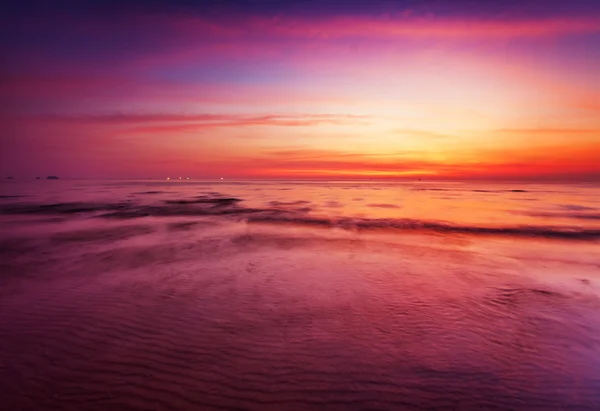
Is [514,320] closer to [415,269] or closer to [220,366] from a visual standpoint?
[415,269]

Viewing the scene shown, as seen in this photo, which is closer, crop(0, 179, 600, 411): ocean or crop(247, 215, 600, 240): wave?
crop(0, 179, 600, 411): ocean

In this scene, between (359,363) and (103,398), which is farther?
(359,363)

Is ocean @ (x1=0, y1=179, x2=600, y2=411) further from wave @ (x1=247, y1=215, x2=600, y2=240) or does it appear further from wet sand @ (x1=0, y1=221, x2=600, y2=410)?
wave @ (x1=247, y1=215, x2=600, y2=240)

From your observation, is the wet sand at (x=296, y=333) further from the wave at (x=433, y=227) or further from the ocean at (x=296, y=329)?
the wave at (x=433, y=227)

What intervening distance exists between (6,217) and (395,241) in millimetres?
25495

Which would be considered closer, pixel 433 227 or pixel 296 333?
pixel 296 333

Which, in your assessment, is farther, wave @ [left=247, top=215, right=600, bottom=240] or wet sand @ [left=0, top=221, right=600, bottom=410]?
wave @ [left=247, top=215, right=600, bottom=240]

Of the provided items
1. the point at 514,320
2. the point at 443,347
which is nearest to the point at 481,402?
the point at 443,347

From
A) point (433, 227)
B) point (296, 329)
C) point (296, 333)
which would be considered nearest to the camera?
point (296, 333)

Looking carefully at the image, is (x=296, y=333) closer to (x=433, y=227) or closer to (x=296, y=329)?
(x=296, y=329)

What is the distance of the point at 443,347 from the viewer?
6.16 m

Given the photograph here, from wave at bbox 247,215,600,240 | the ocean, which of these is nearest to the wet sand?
the ocean

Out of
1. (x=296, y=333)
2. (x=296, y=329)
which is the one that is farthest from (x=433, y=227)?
(x=296, y=333)

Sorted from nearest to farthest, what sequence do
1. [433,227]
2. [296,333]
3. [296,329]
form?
1. [296,333]
2. [296,329]
3. [433,227]
